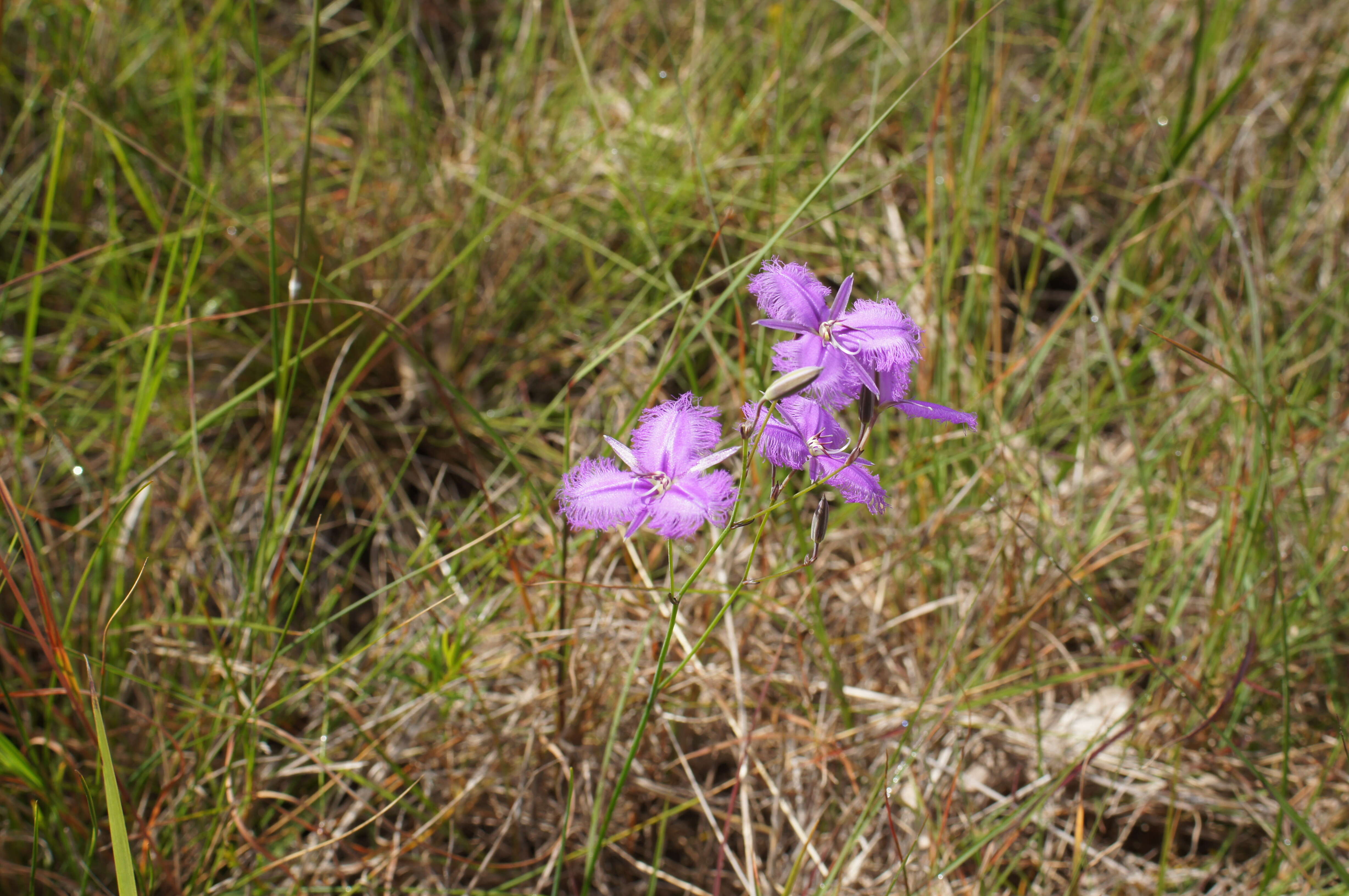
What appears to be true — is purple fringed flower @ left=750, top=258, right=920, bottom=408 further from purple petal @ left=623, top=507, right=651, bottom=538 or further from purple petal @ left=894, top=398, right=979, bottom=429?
purple petal @ left=623, top=507, right=651, bottom=538

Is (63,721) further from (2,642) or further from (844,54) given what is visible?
(844,54)

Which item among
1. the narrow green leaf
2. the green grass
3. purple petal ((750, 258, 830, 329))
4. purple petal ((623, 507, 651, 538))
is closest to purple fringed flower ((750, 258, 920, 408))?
purple petal ((750, 258, 830, 329))

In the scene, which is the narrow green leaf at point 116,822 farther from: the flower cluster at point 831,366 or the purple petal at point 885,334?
the purple petal at point 885,334

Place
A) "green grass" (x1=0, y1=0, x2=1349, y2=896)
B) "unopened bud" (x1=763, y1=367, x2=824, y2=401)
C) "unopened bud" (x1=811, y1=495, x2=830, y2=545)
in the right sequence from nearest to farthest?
"unopened bud" (x1=763, y1=367, x2=824, y2=401), "unopened bud" (x1=811, y1=495, x2=830, y2=545), "green grass" (x1=0, y1=0, x2=1349, y2=896)

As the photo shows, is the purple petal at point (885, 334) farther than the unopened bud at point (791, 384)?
Yes

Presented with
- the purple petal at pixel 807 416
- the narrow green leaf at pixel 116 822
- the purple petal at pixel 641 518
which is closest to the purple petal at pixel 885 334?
the purple petal at pixel 807 416

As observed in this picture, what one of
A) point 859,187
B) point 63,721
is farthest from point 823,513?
point 859,187

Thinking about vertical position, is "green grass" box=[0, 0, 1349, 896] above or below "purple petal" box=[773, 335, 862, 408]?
below
